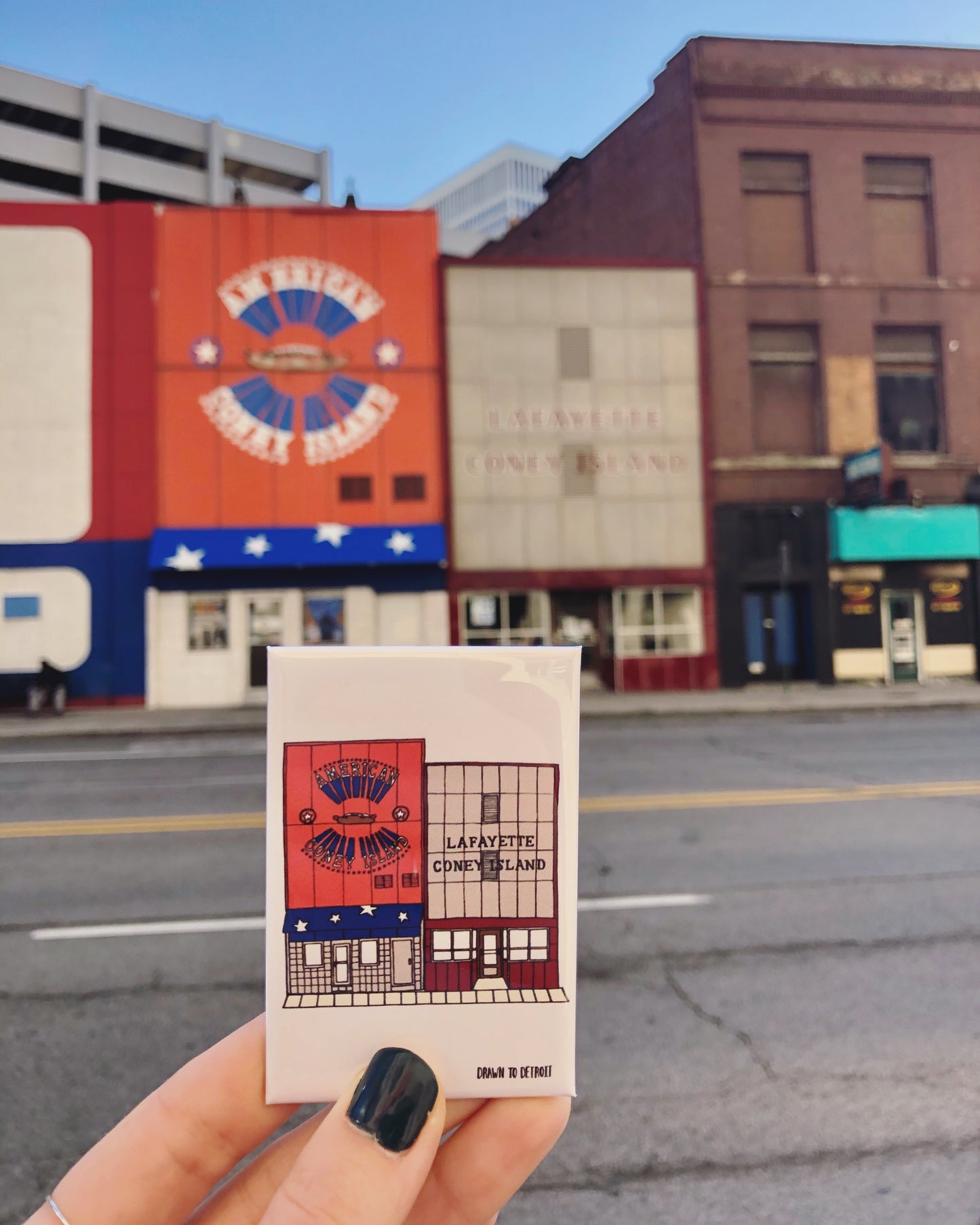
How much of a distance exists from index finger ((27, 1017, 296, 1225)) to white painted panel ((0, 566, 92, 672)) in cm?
2010

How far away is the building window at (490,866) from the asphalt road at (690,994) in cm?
219

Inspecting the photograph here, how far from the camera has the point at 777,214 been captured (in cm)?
2177

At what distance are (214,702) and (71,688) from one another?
3.28m

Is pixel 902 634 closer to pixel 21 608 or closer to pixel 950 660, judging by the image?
pixel 950 660

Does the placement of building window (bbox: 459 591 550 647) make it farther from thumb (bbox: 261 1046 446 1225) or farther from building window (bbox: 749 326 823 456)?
thumb (bbox: 261 1046 446 1225)

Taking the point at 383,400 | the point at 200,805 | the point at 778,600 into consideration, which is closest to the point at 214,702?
the point at 383,400

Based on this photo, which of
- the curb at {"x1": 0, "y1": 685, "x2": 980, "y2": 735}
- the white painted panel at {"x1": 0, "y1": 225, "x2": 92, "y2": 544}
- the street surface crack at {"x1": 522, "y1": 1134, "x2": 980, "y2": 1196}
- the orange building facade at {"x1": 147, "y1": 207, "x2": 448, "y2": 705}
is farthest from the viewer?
the orange building facade at {"x1": 147, "y1": 207, "x2": 448, "y2": 705}

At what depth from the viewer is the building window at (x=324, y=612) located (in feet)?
64.5

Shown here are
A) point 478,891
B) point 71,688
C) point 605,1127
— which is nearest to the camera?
point 478,891

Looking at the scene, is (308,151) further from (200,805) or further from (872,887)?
(872,887)

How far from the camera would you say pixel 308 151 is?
174 feet

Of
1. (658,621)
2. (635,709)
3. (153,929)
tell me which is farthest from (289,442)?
(153,929)

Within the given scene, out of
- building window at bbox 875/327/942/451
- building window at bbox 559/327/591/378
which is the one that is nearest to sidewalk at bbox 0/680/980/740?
building window at bbox 875/327/942/451

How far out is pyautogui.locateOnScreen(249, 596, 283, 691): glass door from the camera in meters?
19.5
